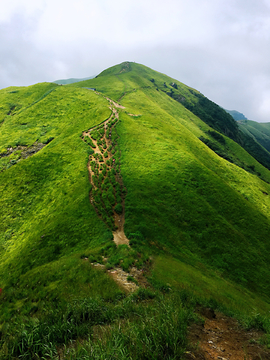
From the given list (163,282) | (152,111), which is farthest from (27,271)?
(152,111)

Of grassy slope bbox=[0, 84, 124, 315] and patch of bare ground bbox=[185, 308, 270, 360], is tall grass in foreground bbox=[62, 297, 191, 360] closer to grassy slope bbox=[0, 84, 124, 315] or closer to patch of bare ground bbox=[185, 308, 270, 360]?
patch of bare ground bbox=[185, 308, 270, 360]

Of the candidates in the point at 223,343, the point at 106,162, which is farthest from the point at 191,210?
the point at 223,343

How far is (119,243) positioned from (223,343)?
47.3ft

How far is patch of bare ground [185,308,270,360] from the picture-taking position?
22.4ft

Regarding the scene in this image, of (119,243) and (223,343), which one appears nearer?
(223,343)

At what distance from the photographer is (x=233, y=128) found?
164 m

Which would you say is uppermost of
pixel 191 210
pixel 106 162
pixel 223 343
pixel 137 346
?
pixel 106 162

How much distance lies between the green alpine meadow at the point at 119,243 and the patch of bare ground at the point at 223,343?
0.38m

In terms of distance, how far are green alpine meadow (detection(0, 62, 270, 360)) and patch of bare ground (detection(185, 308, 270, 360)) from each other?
379mm

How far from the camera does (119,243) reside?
2112cm

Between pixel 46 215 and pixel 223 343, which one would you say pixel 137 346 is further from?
pixel 46 215

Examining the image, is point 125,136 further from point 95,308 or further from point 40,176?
point 95,308

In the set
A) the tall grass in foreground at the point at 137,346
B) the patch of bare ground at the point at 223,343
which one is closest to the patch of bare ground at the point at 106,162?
the patch of bare ground at the point at 223,343

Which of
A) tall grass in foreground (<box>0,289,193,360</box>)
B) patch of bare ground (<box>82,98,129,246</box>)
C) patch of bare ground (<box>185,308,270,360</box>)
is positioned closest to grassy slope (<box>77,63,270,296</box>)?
patch of bare ground (<box>82,98,129,246</box>)
